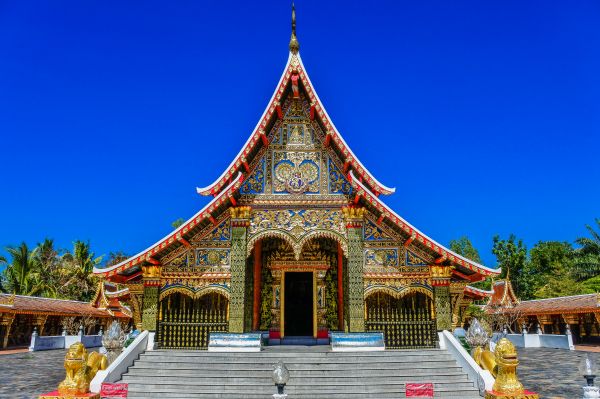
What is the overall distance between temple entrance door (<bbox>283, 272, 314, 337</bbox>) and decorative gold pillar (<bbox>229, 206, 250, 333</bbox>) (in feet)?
9.92

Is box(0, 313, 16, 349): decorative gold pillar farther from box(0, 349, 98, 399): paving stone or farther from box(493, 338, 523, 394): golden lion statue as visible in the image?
box(493, 338, 523, 394): golden lion statue

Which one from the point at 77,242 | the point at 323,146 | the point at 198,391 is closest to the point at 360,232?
the point at 323,146

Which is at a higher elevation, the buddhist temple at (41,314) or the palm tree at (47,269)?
the palm tree at (47,269)

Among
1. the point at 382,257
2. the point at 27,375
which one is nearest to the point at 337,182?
the point at 382,257

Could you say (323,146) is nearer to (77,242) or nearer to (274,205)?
(274,205)

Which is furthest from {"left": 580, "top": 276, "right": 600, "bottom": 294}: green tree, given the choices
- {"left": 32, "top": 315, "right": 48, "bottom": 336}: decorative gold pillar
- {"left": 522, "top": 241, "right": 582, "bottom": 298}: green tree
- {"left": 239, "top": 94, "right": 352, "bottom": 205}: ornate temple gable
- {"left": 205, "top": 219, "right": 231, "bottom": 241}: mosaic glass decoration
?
{"left": 32, "top": 315, "right": 48, "bottom": 336}: decorative gold pillar

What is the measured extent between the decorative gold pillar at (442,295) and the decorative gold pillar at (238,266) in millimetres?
5370

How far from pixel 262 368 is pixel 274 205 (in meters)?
4.58

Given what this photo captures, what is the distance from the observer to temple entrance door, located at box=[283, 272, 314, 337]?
1506cm

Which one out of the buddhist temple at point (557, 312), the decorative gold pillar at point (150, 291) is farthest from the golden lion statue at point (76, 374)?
the buddhist temple at point (557, 312)

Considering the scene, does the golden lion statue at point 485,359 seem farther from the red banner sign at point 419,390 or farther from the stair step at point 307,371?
the red banner sign at point 419,390

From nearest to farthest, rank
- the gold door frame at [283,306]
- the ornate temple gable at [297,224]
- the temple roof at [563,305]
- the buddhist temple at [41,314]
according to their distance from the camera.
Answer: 1. the ornate temple gable at [297,224]
2. the gold door frame at [283,306]
3. the buddhist temple at [41,314]
4. the temple roof at [563,305]

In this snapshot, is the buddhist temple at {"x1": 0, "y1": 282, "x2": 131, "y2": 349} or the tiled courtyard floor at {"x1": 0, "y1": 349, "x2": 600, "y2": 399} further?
the buddhist temple at {"x1": 0, "y1": 282, "x2": 131, "y2": 349}

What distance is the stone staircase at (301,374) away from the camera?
979 cm
